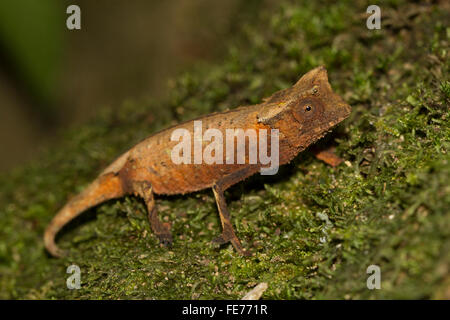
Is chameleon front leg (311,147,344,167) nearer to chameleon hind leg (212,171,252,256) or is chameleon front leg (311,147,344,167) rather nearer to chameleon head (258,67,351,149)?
chameleon head (258,67,351,149)

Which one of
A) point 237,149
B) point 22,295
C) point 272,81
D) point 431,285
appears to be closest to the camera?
point 431,285

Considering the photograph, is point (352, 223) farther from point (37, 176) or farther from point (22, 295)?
point (37, 176)

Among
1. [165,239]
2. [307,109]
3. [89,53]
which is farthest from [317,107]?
[89,53]

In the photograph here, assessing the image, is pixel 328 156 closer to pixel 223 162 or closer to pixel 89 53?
pixel 223 162

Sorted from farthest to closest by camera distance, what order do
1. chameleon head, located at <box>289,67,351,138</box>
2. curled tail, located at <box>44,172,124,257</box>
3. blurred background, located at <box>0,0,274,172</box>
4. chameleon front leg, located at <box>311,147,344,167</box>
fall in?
1. blurred background, located at <box>0,0,274,172</box>
2. curled tail, located at <box>44,172,124,257</box>
3. chameleon front leg, located at <box>311,147,344,167</box>
4. chameleon head, located at <box>289,67,351,138</box>

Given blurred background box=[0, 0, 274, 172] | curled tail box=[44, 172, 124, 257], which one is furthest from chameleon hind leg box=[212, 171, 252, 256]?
blurred background box=[0, 0, 274, 172]

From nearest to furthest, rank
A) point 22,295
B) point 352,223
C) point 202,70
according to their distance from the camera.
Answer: point 352,223 → point 22,295 → point 202,70

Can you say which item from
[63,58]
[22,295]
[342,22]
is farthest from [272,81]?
[63,58]
